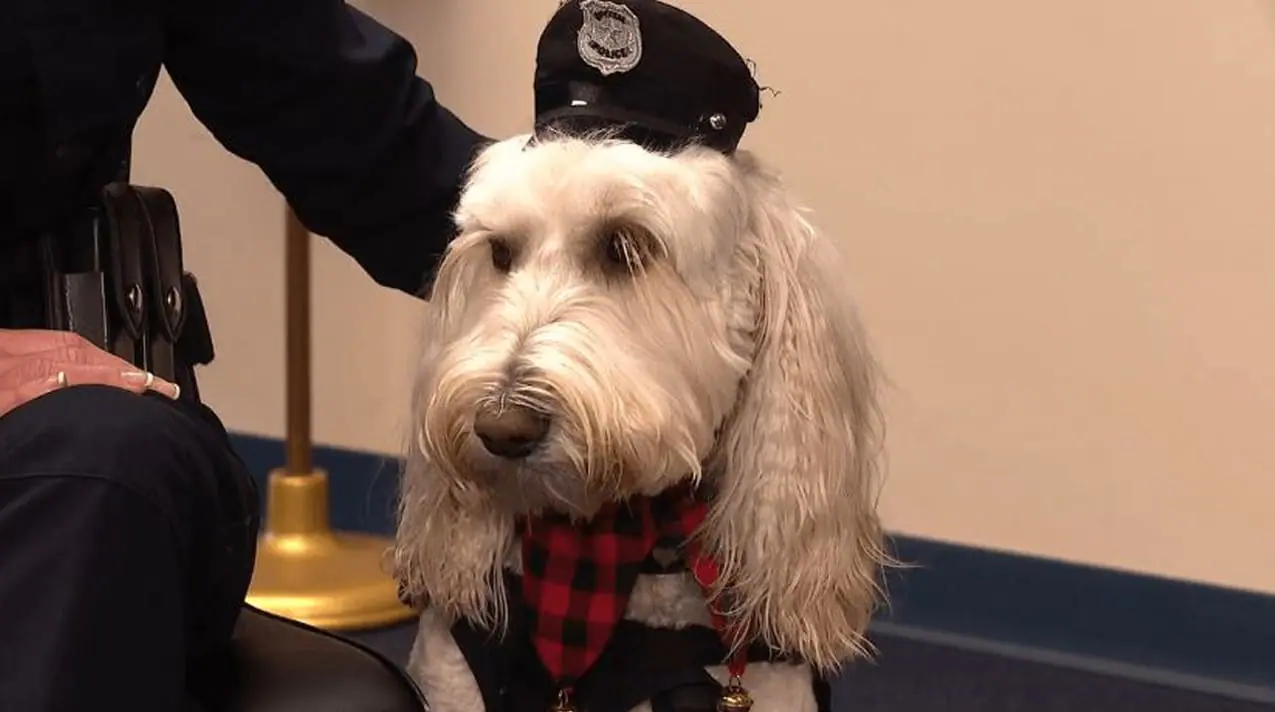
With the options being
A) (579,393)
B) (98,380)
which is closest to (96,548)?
(98,380)

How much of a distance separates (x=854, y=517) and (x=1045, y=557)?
1.04 meters

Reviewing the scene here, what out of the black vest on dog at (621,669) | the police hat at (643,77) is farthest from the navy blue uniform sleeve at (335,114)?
the black vest on dog at (621,669)

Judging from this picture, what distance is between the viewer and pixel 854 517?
109 centimetres

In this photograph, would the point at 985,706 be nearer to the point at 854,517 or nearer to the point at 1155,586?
the point at 1155,586

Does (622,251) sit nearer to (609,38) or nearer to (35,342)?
(609,38)

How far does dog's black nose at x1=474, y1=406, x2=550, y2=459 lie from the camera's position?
3.09 feet

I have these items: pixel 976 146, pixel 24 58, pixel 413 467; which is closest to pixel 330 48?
pixel 24 58

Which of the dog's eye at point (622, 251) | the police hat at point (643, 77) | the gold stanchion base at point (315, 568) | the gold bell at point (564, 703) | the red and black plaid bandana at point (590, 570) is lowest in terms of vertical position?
the gold stanchion base at point (315, 568)

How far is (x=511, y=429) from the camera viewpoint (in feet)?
3.09

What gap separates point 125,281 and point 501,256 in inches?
11.2

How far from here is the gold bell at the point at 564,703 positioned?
3.48 feet

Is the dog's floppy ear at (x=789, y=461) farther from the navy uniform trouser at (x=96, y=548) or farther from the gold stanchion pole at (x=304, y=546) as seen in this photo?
the gold stanchion pole at (x=304, y=546)

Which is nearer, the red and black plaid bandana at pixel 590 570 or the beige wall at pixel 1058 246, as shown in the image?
the red and black plaid bandana at pixel 590 570

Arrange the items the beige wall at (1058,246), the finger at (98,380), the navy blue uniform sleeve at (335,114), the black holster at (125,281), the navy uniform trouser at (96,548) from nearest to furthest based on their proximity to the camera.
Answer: the navy uniform trouser at (96,548), the finger at (98,380), the black holster at (125,281), the navy blue uniform sleeve at (335,114), the beige wall at (1058,246)
